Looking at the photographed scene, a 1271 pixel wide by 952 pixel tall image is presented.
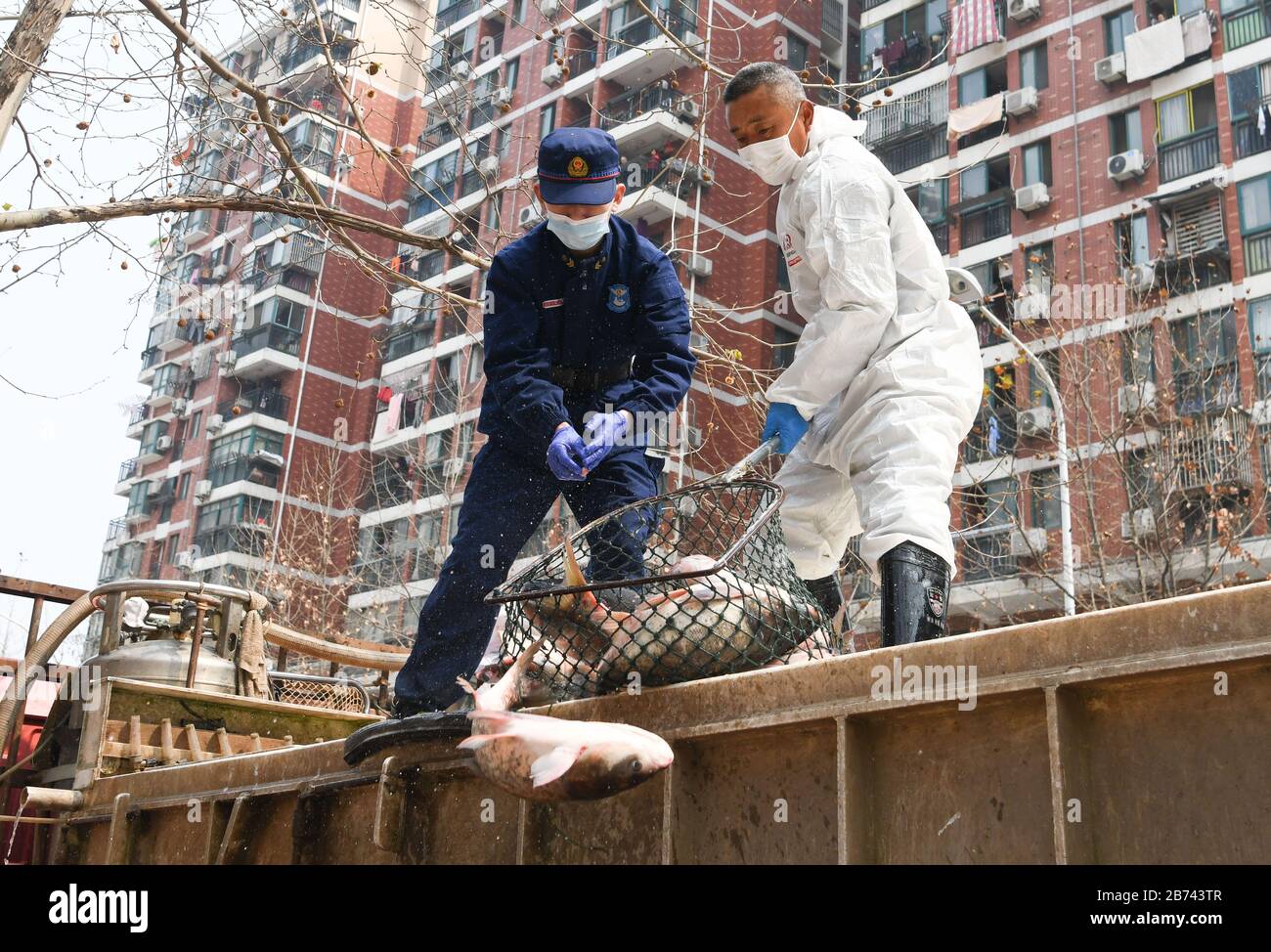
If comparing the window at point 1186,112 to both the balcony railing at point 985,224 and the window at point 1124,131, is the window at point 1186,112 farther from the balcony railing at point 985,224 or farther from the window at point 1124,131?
the balcony railing at point 985,224

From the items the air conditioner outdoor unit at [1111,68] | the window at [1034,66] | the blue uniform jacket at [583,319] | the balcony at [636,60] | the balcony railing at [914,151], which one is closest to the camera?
the blue uniform jacket at [583,319]

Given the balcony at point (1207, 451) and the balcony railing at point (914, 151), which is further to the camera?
the balcony railing at point (914, 151)

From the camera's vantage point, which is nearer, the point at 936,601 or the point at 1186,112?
the point at 936,601

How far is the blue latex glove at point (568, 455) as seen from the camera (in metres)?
4.15

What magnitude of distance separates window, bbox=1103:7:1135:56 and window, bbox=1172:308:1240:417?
8.14 metres

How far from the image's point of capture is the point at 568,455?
4152 mm

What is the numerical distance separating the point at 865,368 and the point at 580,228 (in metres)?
1.12

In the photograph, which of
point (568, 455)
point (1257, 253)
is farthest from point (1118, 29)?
point (568, 455)

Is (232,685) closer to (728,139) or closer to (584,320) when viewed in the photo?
(584,320)

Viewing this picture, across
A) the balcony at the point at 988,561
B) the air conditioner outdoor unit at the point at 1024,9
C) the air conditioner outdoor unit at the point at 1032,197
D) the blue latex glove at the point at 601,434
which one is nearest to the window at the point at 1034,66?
the air conditioner outdoor unit at the point at 1024,9

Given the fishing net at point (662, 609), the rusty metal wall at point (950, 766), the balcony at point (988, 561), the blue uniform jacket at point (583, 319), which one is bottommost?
the rusty metal wall at point (950, 766)

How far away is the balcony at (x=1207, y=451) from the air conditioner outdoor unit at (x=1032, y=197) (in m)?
11.1

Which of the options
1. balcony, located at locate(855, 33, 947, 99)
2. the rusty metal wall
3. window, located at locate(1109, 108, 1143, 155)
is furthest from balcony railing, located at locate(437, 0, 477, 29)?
the rusty metal wall

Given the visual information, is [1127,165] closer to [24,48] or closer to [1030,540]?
[1030,540]
